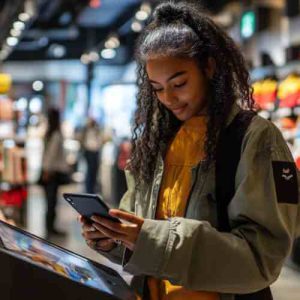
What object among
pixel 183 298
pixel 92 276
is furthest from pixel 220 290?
pixel 92 276

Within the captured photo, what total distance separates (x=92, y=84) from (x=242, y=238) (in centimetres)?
2032

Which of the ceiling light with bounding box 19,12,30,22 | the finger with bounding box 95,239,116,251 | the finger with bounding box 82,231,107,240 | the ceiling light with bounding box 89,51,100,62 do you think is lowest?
the finger with bounding box 95,239,116,251

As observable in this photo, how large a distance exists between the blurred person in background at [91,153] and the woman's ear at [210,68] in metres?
9.61

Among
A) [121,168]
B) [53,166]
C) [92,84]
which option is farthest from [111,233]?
[92,84]

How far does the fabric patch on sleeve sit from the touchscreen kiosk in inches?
14.9

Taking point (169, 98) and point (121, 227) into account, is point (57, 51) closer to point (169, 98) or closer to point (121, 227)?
point (169, 98)

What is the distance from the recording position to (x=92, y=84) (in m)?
21.4

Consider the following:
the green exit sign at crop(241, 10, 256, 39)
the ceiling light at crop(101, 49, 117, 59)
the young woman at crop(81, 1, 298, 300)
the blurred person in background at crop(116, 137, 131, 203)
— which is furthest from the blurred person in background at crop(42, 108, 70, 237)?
the ceiling light at crop(101, 49, 117, 59)

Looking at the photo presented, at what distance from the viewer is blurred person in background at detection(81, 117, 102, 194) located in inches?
437

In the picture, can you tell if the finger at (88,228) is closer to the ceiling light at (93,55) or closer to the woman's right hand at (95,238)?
the woman's right hand at (95,238)

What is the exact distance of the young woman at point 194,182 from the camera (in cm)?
129

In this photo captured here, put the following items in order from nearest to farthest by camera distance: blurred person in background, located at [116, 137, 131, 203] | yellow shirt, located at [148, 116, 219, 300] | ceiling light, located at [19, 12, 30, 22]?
yellow shirt, located at [148, 116, 219, 300]
ceiling light, located at [19, 12, 30, 22]
blurred person in background, located at [116, 137, 131, 203]

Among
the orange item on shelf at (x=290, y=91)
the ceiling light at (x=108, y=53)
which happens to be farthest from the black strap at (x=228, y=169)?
the ceiling light at (x=108, y=53)

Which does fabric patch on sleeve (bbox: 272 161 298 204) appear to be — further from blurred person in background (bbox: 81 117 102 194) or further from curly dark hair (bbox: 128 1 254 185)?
blurred person in background (bbox: 81 117 102 194)
